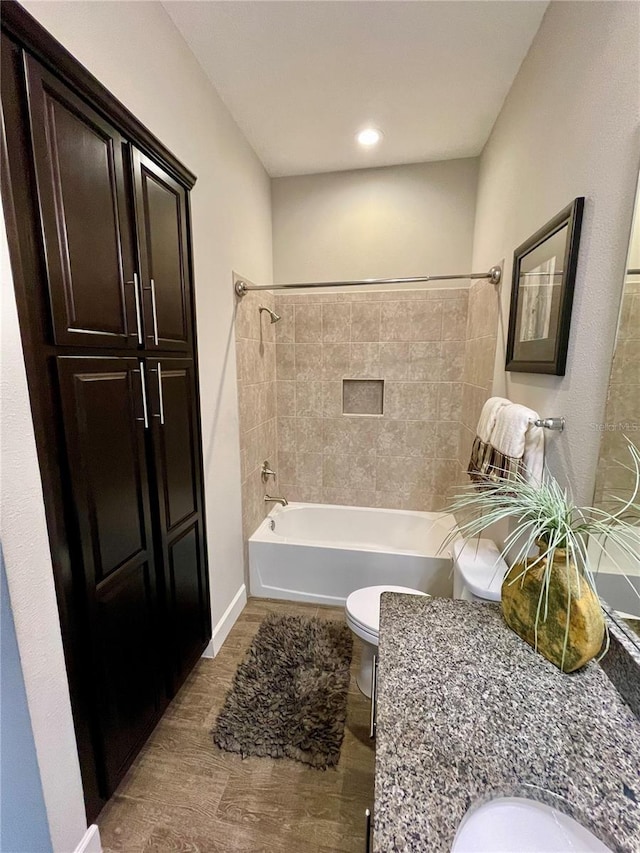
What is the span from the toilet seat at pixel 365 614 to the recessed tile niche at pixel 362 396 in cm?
141

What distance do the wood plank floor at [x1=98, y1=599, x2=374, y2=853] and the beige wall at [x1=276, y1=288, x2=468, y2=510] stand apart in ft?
5.25

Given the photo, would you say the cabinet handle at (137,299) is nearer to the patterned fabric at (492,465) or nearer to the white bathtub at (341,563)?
the patterned fabric at (492,465)

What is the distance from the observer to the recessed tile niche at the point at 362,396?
2.84 meters

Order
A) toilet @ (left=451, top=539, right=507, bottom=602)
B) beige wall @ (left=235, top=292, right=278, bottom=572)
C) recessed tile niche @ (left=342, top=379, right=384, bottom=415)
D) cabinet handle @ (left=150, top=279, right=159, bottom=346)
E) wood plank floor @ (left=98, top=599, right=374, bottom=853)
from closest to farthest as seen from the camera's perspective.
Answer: wood plank floor @ (left=98, top=599, right=374, bottom=853) < cabinet handle @ (left=150, top=279, right=159, bottom=346) < toilet @ (left=451, top=539, right=507, bottom=602) < beige wall @ (left=235, top=292, right=278, bottom=572) < recessed tile niche @ (left=342, top=379, right=384, bottom=415)

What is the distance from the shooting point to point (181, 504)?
1.56 meters

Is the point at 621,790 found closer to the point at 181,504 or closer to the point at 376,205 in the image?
the point at 181,504

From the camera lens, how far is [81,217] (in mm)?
1015

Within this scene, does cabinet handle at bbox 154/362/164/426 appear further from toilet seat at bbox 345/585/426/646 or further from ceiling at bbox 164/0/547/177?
ceiling at bbox 164/0/547/177

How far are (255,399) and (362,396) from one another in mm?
871

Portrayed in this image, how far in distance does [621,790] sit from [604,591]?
1.61 ft

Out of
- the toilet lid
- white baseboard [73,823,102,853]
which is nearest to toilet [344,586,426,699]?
the toilet lid

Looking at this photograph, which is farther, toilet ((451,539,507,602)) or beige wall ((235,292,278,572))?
beige wall ((235,292,278,572))

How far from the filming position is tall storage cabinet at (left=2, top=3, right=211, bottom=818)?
884 mm

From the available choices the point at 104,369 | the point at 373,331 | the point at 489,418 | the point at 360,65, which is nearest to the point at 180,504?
the point at 104,369
